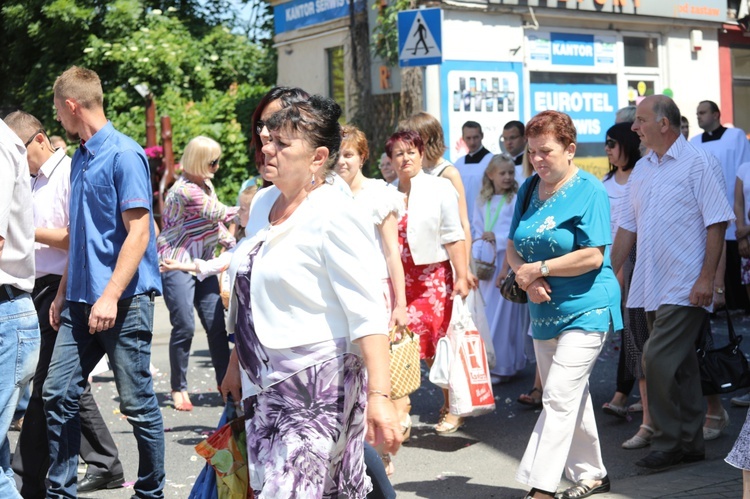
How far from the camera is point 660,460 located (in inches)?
231

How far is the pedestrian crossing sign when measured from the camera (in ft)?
35.9

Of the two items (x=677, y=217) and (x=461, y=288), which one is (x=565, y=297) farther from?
(x=461, y=288)

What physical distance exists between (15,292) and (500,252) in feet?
17.3

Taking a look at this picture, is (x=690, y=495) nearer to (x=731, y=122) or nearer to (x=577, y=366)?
(x=577, y=366)

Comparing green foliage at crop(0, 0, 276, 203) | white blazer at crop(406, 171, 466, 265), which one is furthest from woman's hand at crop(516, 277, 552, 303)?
green foliage at crop(0, 0, 276, 203)

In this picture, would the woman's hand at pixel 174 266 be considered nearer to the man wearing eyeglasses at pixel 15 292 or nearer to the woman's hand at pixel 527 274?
the woman's hand at pixel 527 274

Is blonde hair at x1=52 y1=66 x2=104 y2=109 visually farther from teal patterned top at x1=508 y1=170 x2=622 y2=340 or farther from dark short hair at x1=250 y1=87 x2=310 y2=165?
teal patterned top at x1=508 y1=170 x2=622 y2=340

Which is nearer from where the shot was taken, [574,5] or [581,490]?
[581,490]

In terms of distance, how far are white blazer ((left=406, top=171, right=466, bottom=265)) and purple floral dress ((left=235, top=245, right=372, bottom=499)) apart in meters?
3.15

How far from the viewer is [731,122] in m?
18.6

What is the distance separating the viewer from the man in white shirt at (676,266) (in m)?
5.84

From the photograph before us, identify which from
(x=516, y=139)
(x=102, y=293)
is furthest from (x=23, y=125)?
(x=516, y=139)

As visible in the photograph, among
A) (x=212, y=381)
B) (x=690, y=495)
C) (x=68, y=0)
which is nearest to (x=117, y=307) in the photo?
(x=690, y=495)

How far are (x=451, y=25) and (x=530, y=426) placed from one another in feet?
29.2
